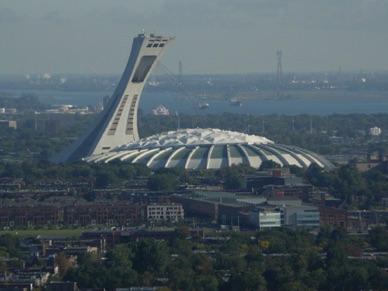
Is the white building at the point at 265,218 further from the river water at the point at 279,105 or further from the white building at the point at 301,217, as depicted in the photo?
the river water at the point at 279,105

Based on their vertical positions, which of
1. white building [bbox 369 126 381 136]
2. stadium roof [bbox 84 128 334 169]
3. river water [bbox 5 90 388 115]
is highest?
river water [bbox 5 90 388 115]

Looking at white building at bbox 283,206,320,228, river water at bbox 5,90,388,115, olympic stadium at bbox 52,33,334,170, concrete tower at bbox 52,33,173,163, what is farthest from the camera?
river water at bbox 5,90,388,115

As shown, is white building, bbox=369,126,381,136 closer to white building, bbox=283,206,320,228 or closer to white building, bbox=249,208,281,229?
white building, bbox=283,206,320,228

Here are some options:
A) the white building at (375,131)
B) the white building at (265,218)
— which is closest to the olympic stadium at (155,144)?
the white building at (265,218)

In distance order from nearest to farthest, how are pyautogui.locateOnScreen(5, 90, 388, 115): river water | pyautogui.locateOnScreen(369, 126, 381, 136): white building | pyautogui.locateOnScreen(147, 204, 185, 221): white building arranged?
pyautogui.locateOnScreen(147, 204, 185, 221): white building, pyautogui.locateOnScreen(369, 126, 381, 136): white building, pyautogui.locateOnScreen(5, 90, 388, 115): river water

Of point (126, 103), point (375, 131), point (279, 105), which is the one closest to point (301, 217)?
point (126, 103)

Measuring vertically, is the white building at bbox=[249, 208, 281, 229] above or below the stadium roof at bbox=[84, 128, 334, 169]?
below

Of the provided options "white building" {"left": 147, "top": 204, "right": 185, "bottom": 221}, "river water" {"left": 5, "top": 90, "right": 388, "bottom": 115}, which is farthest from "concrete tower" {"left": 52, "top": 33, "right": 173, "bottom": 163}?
"river water" {"left": 5, "top": 90, "right": 388, "bottom": 115}

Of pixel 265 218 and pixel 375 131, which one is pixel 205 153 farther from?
pixel 375 131
